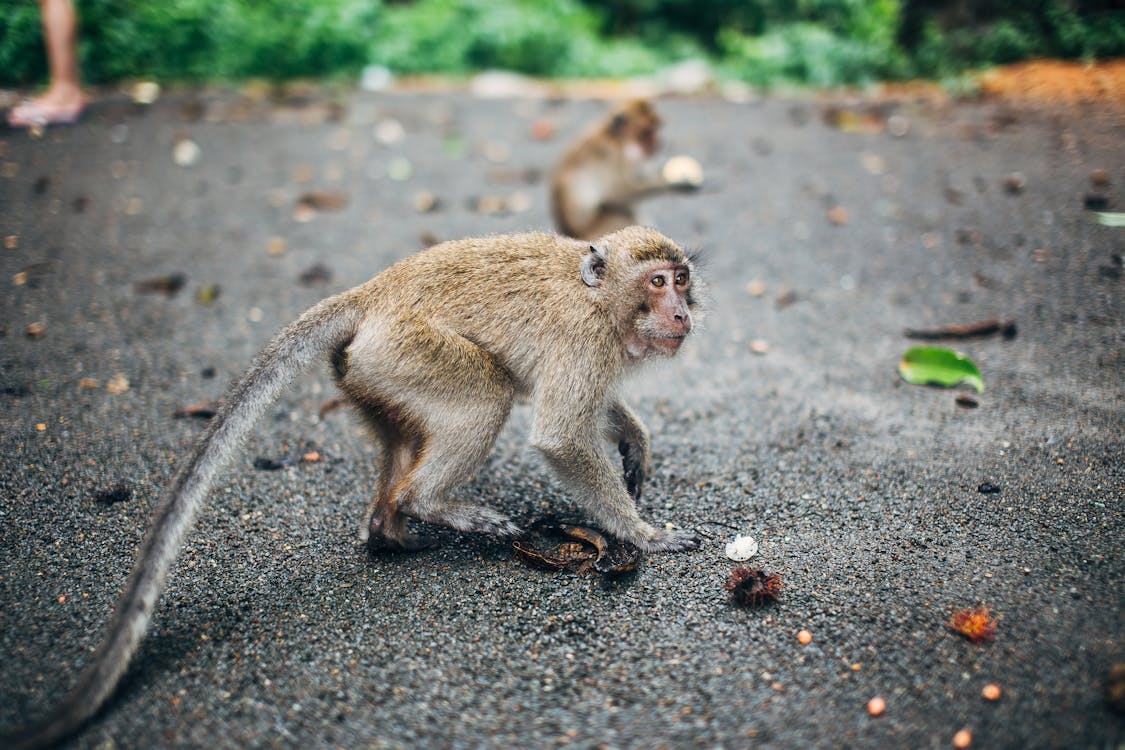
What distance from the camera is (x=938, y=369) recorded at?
4.48 m

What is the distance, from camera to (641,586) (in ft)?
10.2

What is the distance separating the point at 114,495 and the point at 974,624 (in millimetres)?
3359

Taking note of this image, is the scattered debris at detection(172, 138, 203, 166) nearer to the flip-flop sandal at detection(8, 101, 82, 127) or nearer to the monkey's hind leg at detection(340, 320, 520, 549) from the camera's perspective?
the flip-flop sandal at detection(8, 101, 82, 127)

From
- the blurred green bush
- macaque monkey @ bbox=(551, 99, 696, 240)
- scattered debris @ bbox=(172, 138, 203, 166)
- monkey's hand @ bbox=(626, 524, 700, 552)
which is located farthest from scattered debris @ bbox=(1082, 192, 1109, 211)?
scattered debris @ bbox=(172, 138, 203, 166)

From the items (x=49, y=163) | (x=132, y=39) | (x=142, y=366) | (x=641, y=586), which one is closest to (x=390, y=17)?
(x=132, y=39)

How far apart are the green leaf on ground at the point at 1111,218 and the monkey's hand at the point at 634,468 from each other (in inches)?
167

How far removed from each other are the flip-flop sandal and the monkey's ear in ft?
22.1

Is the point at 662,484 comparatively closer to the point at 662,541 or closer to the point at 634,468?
the point at 634,468

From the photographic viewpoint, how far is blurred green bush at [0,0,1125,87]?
→ 28.5 feet

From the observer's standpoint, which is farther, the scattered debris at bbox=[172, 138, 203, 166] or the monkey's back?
the scattered debris at bbox=[172, 138, 203, 166]

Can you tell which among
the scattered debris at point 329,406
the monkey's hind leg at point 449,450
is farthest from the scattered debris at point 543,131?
the monkey's hind leg at point 449,450

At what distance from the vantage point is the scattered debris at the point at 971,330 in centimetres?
488

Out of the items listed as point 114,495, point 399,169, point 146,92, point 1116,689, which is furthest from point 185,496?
point 146,92

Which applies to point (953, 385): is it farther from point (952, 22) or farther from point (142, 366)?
point (952, 22)
